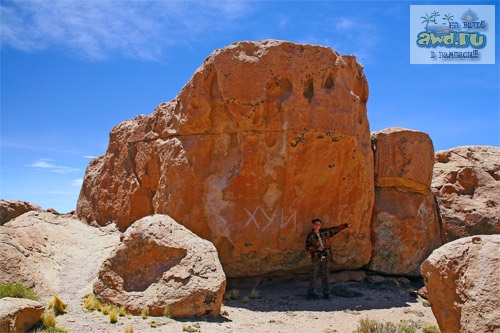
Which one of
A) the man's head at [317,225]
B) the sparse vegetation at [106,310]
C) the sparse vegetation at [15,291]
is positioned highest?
the man's head at [317,225]

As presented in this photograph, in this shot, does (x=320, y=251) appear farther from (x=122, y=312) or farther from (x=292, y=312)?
(x=122, y=312)

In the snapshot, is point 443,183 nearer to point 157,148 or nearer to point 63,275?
point 157,148

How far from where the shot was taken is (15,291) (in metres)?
7.01

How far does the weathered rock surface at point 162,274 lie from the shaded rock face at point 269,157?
6.22 ft

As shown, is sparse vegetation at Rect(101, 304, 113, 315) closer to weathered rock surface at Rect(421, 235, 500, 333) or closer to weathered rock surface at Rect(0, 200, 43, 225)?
weathered rock surface at Rect(421, 235, 500, 333)

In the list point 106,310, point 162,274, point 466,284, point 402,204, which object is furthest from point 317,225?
point 466,284

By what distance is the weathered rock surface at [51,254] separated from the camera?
7.80 metres

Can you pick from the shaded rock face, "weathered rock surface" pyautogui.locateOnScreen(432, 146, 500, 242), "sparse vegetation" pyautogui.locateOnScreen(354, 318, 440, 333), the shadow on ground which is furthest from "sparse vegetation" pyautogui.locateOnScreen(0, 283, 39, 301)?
"weathered rock surface" pyautogui.locateOnScreen(432, 146, 500, 242)

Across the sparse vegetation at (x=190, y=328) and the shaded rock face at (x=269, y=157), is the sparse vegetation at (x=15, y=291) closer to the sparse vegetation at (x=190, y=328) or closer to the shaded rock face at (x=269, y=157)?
the sparse vegetation at (x=190, y=328)

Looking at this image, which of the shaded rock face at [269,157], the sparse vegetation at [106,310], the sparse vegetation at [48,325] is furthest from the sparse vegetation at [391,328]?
the sparse vegetation at [48,325]

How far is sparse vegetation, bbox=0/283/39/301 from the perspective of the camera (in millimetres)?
6926

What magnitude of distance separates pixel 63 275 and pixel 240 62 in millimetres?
5388

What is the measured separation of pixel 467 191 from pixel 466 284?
8225 mm

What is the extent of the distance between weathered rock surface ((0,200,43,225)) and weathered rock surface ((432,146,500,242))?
1147cm
